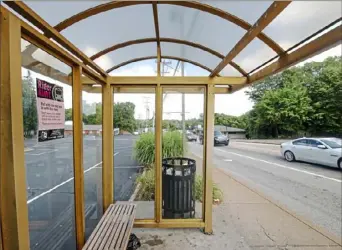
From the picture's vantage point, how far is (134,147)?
4809mm

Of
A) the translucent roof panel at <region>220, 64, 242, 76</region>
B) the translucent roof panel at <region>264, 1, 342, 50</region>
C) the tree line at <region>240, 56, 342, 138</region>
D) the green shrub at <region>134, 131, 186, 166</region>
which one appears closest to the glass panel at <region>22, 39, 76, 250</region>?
the translucent roof panel at <region>264, 1, 342, 50</region>

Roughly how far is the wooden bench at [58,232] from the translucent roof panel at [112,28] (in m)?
1.74

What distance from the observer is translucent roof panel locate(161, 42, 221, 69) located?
326cm

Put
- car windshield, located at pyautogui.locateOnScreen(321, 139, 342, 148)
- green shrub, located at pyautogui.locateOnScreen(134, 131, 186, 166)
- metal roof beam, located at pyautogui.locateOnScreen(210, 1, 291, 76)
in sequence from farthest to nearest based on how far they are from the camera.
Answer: car windshield, located at pyautogui.locateOnScreen(321, 139, 342, 148) < green shrub, located at pyautogui.locateOnScreen(134, 131, 186, 166) < metal roof beam, located at pyautogui.locateOnScreen(210, 1, 291, 76)

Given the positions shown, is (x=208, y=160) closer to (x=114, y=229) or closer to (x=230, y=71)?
(x=230, y=71)

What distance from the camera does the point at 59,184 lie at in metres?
2.19

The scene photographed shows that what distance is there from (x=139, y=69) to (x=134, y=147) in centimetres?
187

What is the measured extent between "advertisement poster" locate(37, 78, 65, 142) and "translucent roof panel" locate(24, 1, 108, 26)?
55 cm

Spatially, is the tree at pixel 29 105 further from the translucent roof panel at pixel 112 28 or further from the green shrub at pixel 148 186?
the green shrub at pixel 148 186

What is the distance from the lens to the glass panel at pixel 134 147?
12.3ft

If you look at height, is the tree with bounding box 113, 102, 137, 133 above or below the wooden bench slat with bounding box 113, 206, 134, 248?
above

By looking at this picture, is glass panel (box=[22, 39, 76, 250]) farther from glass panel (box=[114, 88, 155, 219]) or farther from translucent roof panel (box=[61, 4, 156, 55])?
glass panel (box=[114, 88, 155, 219])

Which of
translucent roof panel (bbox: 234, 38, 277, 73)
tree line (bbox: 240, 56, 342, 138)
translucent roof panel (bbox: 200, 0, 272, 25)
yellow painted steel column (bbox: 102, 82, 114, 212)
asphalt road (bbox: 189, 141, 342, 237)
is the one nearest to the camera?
translucent roof panel (bbox: 200, 0, 272, 25)

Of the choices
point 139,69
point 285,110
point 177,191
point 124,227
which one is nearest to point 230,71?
point 139,69
